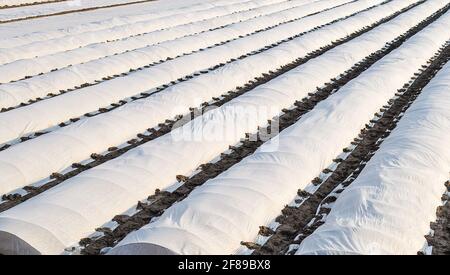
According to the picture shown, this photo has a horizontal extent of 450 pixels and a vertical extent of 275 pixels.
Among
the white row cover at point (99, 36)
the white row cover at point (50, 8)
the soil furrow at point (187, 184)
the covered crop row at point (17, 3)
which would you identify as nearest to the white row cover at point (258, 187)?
the soil furrow at point (187, 184)

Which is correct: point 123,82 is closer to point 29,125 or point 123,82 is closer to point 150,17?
point 29,125

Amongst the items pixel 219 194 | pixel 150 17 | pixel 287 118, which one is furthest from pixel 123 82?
pixel 150 17

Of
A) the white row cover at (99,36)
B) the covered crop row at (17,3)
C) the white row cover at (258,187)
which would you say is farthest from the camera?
the covered crop row at (17,3)

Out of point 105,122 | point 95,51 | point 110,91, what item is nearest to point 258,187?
point 105,122

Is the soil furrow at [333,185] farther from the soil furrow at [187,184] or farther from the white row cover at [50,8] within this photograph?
the white row cover at [50,8]

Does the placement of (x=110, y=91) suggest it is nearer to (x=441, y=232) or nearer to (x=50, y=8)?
(x=441, y=232)
